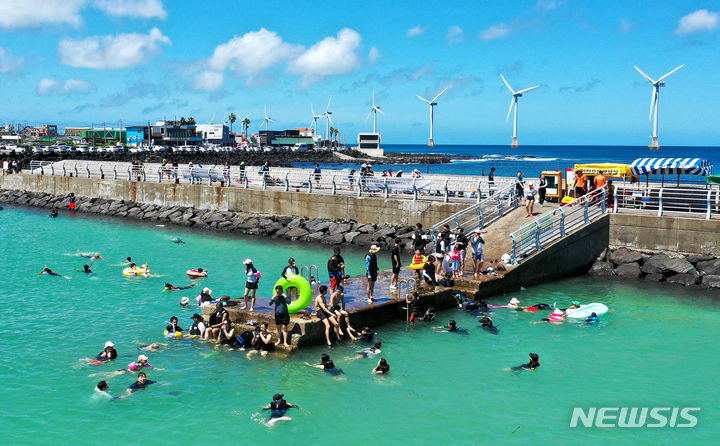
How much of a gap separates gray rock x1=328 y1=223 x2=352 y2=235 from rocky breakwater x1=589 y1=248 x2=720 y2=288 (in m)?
13.5

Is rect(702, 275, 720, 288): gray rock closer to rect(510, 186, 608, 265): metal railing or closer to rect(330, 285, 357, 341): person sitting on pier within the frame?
rect(510, 186, 608, 265): metal railing

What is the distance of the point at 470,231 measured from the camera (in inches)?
1150

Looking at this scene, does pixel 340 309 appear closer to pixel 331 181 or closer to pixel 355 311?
pixel 355 311

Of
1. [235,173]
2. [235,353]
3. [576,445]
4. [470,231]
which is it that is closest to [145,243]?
[235,173]

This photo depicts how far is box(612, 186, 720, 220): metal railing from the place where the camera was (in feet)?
88.9

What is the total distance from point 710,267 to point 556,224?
19.7 ft

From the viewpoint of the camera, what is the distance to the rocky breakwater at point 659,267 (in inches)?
1014

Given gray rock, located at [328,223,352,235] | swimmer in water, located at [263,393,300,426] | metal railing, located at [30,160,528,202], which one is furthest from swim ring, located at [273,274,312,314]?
gray rock, located at [328,223,352,235]

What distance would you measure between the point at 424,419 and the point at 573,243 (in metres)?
14.8

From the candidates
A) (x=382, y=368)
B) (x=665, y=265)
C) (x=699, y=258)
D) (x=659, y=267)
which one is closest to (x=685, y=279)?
(x=665, y=265)

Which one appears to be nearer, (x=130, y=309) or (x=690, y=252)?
(x=130, y=309)

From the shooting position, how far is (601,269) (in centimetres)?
2756

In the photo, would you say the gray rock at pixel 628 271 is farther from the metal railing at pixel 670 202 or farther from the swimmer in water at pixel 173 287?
the swimmer in water at pixel 173 287

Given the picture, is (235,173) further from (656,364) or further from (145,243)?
(656,364)
